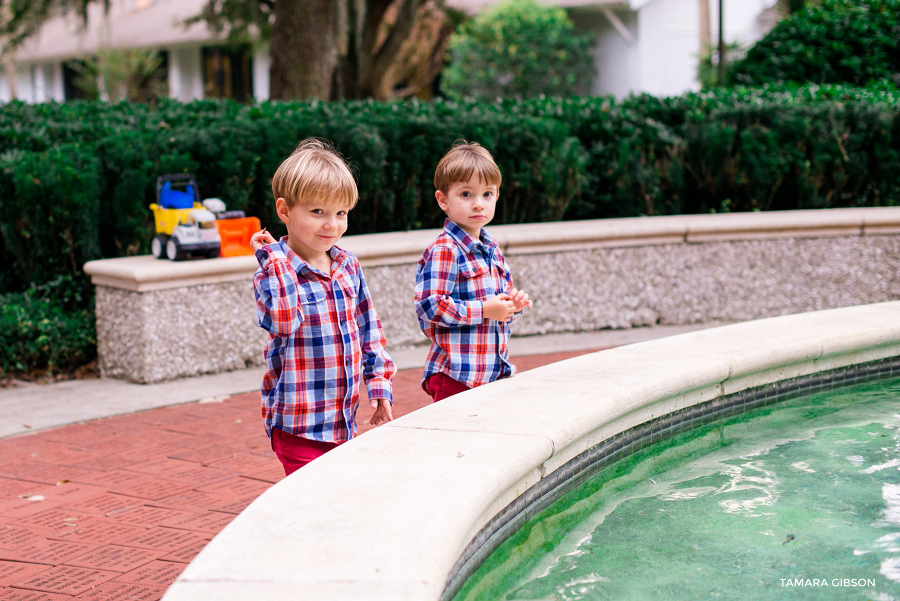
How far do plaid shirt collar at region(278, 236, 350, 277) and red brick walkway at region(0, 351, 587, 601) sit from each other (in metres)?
1.06

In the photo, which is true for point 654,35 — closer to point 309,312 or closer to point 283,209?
point 283,209

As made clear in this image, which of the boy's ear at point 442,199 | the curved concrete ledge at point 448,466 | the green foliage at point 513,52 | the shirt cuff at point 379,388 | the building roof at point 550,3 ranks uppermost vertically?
the building roof at point 550,3

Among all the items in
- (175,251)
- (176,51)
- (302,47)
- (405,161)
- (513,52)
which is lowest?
(175,251)

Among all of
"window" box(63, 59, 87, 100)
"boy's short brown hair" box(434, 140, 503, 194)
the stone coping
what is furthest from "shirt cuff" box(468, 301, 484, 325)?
"window" box(63, 59, 87, 100)

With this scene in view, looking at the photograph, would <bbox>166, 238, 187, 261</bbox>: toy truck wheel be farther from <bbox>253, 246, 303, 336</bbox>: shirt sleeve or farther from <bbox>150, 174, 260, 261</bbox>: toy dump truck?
<bbox>253, 246, 303, 336</bbox>: shirt sleeve

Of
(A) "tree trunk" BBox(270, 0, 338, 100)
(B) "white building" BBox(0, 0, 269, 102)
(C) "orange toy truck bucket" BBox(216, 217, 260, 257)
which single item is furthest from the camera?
(B) "white building" BBox(0, 0, 269, 102)

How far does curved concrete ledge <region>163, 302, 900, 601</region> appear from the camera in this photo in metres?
1.96

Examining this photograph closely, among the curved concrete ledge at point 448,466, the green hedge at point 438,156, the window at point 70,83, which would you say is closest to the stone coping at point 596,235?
the green hedge at point 438,156

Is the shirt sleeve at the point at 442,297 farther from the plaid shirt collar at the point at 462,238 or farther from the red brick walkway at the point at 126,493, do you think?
the red brick walkway at the point at 126,493

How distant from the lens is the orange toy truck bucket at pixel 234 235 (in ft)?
18.7

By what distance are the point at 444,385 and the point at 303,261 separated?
102 centimetres

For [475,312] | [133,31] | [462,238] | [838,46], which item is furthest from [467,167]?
[133,31]

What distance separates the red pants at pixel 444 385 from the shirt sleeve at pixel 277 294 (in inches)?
38.2

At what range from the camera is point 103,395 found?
16.9 ft
